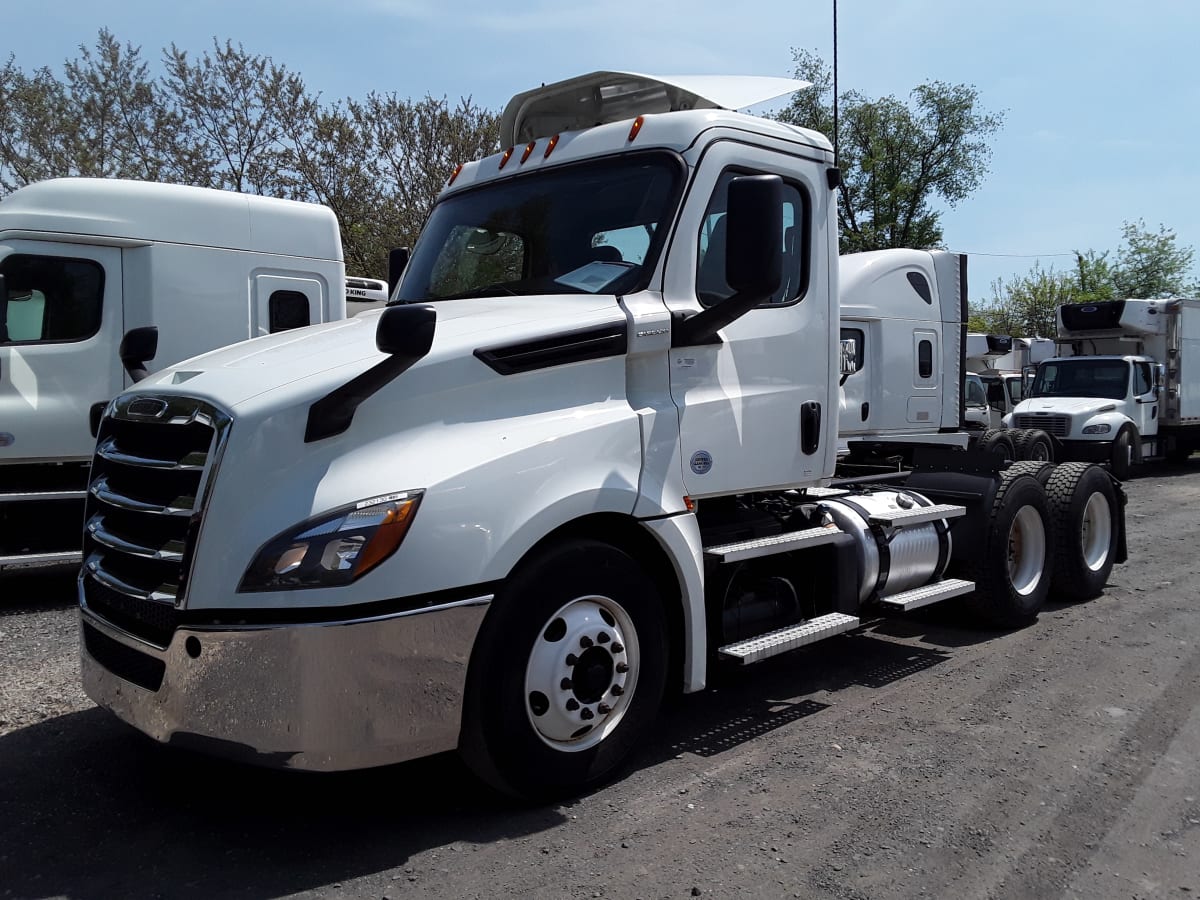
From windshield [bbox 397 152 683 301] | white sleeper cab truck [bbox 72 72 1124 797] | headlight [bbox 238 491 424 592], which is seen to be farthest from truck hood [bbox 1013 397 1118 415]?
headlight [bbox 238 491 424 592]

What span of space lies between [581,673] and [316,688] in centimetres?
108

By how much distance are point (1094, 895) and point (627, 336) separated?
2.62m

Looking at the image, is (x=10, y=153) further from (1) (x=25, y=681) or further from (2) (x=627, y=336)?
(2) (x=627, y=336)

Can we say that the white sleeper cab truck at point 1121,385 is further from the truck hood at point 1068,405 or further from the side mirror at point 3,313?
the side mirror at point 3,313

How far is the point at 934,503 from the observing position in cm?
654

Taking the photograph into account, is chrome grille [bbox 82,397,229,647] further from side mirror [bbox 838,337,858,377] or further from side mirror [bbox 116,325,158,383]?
side mirror [bbox 838,337,858,377]

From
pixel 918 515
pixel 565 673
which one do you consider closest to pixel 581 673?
pixel 565 673

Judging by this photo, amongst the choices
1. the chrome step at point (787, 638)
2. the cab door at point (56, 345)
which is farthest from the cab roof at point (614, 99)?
the cab door at point (56, 345)

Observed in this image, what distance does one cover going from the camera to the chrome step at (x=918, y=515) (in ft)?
18.9

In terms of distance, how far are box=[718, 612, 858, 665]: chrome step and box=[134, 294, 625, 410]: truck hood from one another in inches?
63.8

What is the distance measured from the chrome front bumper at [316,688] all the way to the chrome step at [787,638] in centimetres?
151

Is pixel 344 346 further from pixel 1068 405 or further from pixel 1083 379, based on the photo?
pixel 1083 379

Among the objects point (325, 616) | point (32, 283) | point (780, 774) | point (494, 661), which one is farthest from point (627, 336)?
point (32, 283)

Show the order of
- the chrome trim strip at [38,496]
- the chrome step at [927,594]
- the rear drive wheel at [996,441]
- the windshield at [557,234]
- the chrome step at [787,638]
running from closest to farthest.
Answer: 1. the windshield at [557,234]
2. the chrome step at [787,638]
3. the chrome step at [927,594]
4. the chrome trim strip at [38,496]
5. the rear drive wheel at [996,441]
